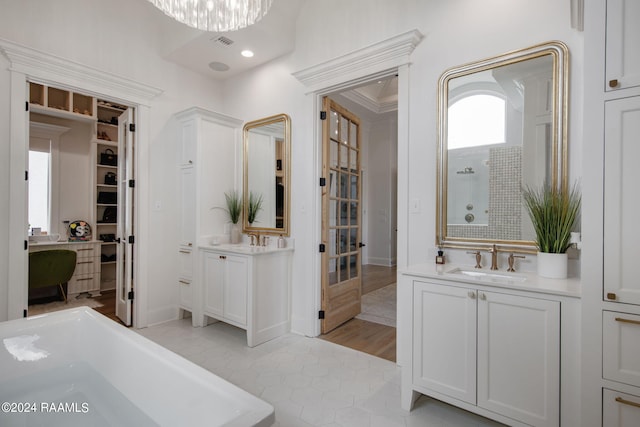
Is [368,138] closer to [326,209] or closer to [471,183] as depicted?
[326,209]

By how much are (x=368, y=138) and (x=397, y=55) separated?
473 centimetres

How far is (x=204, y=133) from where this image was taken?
3541 millimetres

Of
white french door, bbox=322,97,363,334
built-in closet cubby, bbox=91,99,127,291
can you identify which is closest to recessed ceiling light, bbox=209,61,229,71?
white french door, bbox=322,97,363,334

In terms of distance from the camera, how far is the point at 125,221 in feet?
11.6

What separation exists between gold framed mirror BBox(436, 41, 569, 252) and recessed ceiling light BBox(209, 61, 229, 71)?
255 centimetres

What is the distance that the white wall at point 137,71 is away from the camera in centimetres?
261

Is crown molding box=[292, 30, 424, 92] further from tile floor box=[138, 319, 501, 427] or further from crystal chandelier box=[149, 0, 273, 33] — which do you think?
tile floor box=[138, 319, 501, 427]

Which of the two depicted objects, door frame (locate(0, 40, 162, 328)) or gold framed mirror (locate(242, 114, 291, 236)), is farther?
gold framed mirror (locate(242, 114, 291, 236))

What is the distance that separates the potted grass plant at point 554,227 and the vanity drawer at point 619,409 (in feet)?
1.98

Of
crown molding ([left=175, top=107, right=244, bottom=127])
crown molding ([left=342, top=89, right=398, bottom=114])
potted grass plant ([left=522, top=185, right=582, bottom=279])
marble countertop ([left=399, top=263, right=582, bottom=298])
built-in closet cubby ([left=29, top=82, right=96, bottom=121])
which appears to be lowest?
marble countertop ([left=399, top=263, right=582, bottom=298])

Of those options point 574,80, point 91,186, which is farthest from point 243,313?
point 91,186

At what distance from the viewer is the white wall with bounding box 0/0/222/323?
2.61 metres

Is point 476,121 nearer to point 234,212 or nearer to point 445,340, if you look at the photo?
point 445,340

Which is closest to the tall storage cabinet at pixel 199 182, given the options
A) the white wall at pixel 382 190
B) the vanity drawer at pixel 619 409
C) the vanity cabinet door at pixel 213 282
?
the vanity cabinet door at pixel 213 282
